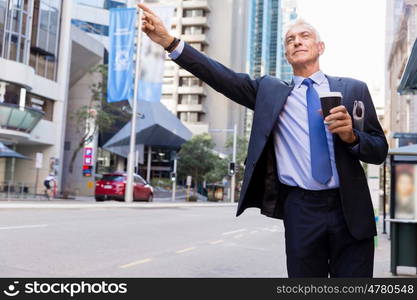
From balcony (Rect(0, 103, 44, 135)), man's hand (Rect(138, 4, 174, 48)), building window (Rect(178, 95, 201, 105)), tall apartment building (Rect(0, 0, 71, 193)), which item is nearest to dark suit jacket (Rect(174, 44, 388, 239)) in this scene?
man's hand (Rect(138, 4, 174, 48))

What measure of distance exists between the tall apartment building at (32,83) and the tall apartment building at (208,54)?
50328mm

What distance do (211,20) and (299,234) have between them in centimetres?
9956

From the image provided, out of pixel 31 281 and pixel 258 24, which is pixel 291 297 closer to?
pixel 31 281

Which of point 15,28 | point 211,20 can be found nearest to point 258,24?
point 211,20

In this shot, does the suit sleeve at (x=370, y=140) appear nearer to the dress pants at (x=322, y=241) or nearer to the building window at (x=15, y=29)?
the dress pants at (x=322, y=241)

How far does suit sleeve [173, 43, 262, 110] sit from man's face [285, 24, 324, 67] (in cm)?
24

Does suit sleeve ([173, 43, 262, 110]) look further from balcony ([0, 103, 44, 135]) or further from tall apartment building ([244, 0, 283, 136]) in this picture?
tall apartment building ([244, 0, 283, 136])

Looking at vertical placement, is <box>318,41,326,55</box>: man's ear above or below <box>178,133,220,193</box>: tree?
below

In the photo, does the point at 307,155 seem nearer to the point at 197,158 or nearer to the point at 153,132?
the point at 197,158

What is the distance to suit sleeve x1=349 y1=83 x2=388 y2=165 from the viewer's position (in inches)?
104

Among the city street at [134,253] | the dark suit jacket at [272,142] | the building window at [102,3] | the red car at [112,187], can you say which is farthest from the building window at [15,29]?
the dark suit jacket at [272,142]

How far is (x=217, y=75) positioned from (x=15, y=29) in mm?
37114

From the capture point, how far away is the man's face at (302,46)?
295 cm

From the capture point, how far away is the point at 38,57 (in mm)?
41094
